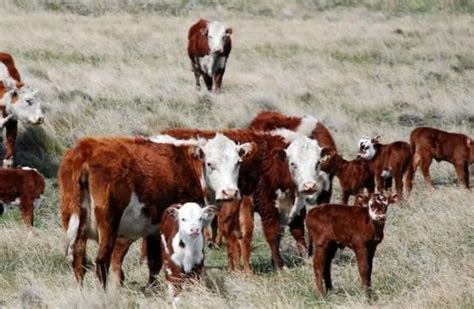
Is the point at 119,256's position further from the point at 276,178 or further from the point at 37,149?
the point at 37,149

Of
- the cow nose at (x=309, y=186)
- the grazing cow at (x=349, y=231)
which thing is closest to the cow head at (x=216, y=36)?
the cow nose at (x=309, y=186)

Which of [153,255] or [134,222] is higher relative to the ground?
[134,222]

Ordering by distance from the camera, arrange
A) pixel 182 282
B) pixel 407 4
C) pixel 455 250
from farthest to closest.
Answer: pixel 407 4 < pixel 455 250 < pixel 182 282

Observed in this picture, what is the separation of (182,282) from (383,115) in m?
12.5

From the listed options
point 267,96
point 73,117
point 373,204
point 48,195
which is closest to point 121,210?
point 373,204

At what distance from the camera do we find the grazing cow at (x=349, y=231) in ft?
26.7

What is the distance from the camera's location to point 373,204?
8148mm

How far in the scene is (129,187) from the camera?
324 inches

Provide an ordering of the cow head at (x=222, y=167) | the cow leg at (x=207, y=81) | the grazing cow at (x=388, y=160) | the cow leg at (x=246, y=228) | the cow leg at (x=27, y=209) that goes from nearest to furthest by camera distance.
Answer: the cow head at (x=222, y=167) < the cow leg at (x=246, y=228) < the cow leg at (x=27, y=209) < the grazing cow at (x=388, y=160) < the cow leg at (x=207, y=81)

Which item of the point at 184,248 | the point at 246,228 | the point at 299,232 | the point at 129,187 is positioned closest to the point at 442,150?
the point at 299,232

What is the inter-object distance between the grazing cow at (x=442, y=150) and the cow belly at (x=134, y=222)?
667 centimetres

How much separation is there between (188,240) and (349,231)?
5.05 feet

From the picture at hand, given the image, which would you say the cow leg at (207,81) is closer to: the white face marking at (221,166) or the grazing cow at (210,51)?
the grazing cow at (210,51)

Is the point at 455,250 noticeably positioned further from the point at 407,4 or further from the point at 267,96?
the point at 407,4
